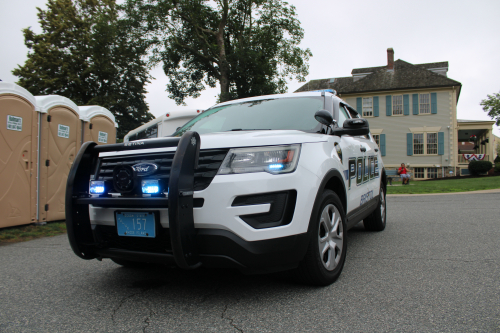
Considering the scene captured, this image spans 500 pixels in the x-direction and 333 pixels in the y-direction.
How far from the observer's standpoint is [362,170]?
461cm

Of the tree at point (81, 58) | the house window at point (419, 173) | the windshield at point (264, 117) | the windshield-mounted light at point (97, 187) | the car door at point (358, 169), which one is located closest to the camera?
the windshield-mounted light at point (97, 187)

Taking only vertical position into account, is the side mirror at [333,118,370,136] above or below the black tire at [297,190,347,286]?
above

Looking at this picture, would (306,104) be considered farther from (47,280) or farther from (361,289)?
(47,280)

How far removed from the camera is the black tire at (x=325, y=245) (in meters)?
2.89

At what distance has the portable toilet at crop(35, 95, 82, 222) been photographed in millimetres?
7500

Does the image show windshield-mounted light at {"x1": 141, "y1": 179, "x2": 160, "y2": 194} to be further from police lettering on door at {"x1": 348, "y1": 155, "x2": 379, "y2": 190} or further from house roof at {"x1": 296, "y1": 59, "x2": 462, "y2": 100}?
house roof at {"x1": 296, "y1": 59, "x2": 462, "y2": 100}

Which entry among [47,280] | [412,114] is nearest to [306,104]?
[47,280]

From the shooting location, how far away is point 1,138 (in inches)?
260

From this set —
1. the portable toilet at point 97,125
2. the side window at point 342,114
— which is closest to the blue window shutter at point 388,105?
the portable toilet at point 97,125

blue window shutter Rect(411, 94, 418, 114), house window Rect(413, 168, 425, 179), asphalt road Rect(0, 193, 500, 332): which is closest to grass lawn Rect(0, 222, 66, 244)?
asphalt road Rect(0, 193, 500, 332)

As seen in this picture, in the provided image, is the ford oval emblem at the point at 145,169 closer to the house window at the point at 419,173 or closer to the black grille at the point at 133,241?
the black grille at the point at 133,241

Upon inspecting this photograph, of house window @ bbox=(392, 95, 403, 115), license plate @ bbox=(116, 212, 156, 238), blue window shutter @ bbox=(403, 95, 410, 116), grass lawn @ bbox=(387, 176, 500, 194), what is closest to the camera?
license plate @ bbox=(116, 212, 156, 238)

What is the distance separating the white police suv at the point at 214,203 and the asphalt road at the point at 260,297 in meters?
0.31

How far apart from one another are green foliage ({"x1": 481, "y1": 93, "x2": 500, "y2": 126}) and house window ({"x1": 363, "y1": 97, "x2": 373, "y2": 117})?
19098mm
